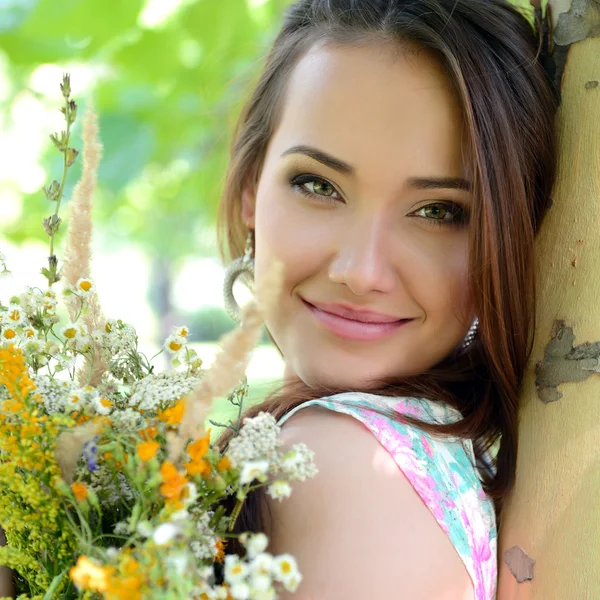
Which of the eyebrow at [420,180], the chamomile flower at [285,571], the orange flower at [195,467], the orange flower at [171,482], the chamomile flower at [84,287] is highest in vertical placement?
the eyebrow at [420,180]

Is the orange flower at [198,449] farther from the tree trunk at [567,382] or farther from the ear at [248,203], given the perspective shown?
the ear at [248,203]

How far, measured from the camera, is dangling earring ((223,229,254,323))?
2.14m

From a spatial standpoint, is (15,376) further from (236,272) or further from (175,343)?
(236,272)

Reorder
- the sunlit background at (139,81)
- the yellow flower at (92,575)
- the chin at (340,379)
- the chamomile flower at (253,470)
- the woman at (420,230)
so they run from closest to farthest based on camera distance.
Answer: the yellow flower at (92,575) → the chamomile flower at (253,470) → the woman at (420,230) → the chin at (340,379) → the sunlit background at (139,81)

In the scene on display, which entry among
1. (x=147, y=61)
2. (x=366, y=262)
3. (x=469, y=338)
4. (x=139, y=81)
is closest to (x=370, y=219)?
(x=366, y=262)

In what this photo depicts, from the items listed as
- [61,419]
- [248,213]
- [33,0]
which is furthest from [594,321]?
[33,0]

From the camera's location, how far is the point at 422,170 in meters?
1.49

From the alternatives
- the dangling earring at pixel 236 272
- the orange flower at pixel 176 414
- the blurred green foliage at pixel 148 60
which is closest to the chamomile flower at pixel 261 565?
the orange flower at pixel 176 414

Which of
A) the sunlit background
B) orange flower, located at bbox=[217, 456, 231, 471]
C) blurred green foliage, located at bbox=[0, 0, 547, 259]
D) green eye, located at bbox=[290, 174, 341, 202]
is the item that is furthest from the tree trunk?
blurred green foliage, located at bbox=[0, 0, 547, 259]

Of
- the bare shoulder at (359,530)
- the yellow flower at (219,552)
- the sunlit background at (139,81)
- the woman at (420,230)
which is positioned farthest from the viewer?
the sunlit background at (139,81)

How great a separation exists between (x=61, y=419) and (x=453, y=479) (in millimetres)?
716

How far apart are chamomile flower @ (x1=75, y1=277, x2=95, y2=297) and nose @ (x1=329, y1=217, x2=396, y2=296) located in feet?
1.52

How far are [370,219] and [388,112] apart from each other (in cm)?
20

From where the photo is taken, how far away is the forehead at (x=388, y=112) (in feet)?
4.86
